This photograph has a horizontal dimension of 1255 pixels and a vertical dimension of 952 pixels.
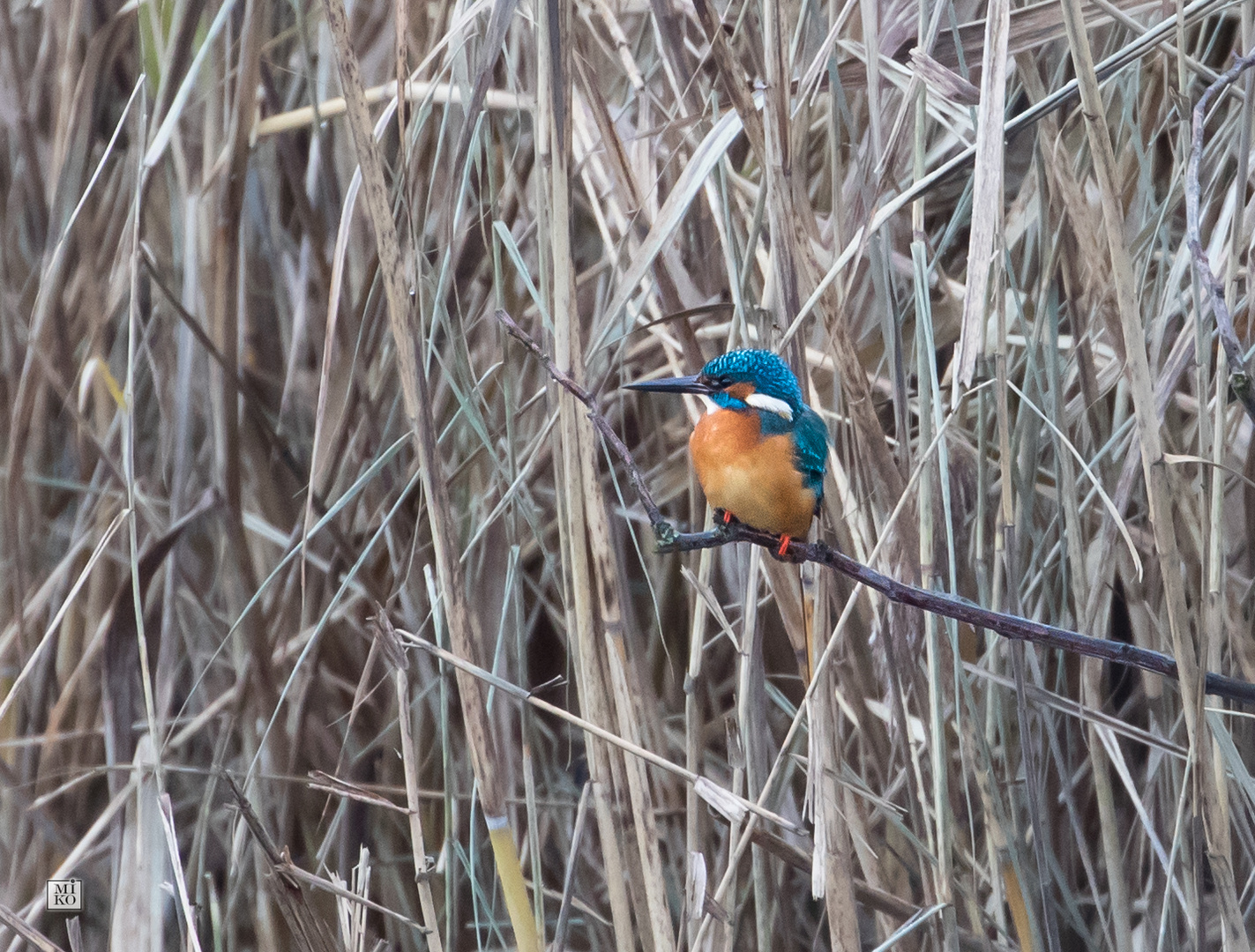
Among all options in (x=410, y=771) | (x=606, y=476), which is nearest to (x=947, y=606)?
(x=410, y=771)

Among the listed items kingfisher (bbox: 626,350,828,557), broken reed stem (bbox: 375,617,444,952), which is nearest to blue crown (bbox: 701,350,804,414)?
kingfisher (bbox: 626,350,828,557)

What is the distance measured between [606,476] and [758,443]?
657 mm

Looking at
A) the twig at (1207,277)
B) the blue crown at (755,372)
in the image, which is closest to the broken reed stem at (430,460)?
the blue crown at (755,372)

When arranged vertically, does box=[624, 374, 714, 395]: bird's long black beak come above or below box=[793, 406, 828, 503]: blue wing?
above

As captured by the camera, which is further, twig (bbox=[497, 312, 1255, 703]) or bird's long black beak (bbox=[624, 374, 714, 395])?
bird's long black beak (bbox=[624, 374, 714, 395])

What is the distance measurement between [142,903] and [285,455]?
0.60m

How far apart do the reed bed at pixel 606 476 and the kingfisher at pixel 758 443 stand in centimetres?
6

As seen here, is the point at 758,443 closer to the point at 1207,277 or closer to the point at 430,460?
the point at 430,460

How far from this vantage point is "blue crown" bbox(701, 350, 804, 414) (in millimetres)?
1033

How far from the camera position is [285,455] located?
1.49 meters

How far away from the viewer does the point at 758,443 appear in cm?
102

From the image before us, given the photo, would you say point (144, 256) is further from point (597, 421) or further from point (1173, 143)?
point (1173, 143)

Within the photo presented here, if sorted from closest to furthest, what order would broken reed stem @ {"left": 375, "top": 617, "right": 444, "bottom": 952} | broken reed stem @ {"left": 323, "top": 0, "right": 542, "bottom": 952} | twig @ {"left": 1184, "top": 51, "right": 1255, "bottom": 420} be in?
twig @ {"left": 1184, "top": 51, "right": 1255, "bottom": 420} → broken reed stem @ {"left": 323, "top": 0, "right": 542, "bottom": 952} → broken reed stem @ {"left": 375, "top": 617, "right": 444, "bottom": 952}

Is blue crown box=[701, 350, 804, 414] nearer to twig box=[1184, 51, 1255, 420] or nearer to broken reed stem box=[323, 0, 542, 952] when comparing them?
broken reed stem box=[323, 0, 542, 952]
